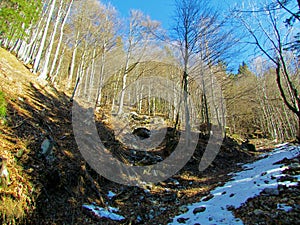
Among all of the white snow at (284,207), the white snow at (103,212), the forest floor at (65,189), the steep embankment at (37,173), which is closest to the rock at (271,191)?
Result: the forest floor at (65,189)

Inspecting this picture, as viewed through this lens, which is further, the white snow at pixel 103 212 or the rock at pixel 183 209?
the rock at pixel 183 209

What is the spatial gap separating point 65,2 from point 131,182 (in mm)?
16066

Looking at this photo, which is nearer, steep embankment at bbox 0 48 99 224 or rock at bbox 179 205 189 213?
steep embankment at bbox 0 48 99 224

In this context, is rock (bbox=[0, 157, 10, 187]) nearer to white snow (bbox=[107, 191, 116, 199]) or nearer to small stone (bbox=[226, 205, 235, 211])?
white snow (bbox=[107, 191, 116, 199])

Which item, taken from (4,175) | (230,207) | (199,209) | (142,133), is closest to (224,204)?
(230,207)

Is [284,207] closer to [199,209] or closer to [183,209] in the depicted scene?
[199,209]

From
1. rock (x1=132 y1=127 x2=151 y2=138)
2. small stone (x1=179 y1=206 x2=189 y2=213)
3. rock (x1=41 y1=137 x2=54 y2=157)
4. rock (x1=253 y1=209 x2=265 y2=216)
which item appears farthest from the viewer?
rock (x1=132 y1=127 x2=151 y2=138)

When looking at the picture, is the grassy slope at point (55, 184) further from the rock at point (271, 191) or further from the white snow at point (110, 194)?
the rock at point (271, 191)

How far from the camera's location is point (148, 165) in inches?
305

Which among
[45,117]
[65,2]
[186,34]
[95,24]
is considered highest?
[65,2]

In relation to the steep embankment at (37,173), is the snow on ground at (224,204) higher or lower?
lower

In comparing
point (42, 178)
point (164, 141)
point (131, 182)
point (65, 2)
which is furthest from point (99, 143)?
point (65, 2)

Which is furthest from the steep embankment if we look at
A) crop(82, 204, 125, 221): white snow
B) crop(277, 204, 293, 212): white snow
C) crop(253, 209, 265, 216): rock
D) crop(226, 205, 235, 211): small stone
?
crop(277, 204, 293, 212): white snow

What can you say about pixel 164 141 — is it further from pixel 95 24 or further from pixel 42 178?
pixel 95 24
